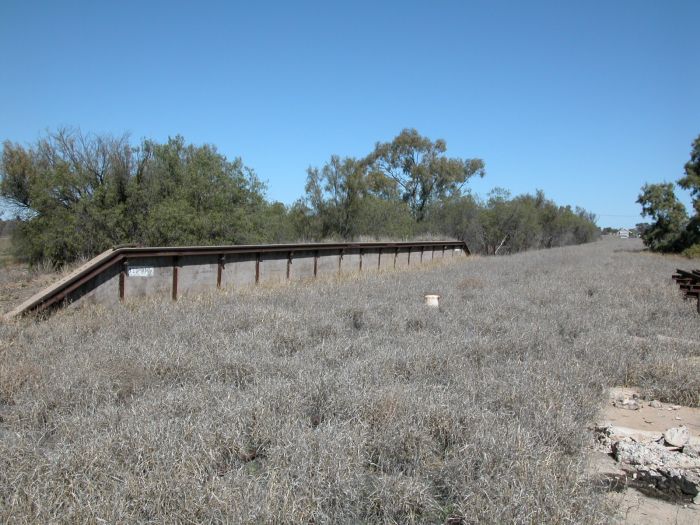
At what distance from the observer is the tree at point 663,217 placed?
5388 centimetres

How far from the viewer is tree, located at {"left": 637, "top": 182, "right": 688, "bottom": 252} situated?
53.9 meters

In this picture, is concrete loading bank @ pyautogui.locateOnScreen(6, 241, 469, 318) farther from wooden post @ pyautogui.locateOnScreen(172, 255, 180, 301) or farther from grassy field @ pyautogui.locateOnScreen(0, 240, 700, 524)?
grassy field @ pyautogui.locateOnScreen(0, 240, 700, 524)

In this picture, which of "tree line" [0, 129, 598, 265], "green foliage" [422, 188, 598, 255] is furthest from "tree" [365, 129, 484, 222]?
"tree line" [0, 129, 598, 265]

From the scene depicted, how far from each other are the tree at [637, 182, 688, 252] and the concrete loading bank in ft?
149

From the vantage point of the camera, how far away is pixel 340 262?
20594mm

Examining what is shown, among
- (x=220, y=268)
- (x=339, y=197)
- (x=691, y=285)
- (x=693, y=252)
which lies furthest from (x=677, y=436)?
(x=693, y=252)

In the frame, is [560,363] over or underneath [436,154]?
underneath

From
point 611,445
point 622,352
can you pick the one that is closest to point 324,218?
point 622,352

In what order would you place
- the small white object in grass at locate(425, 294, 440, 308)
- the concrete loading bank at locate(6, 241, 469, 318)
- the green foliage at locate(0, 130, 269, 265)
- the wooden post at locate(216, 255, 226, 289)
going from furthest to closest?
the green foliage at locate(0, 130, 269, 265)
the wooden post at locate(216, 255, 226, 289)
the small white object in grass at locate(425, 294, 440, 308)
the concrete loading bank at locate(6, 241, 469, 318)

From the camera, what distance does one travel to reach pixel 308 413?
471 cm

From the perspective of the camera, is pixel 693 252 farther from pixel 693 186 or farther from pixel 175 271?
pixel 175 271

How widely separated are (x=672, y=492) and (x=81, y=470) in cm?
419

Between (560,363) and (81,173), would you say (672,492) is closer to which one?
(560,363)

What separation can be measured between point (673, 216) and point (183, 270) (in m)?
55.6
